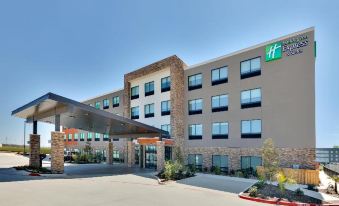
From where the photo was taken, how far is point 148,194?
16469 millimetres

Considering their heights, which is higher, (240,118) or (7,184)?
(240,118)

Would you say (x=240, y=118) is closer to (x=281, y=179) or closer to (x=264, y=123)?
(x=264, y=123)

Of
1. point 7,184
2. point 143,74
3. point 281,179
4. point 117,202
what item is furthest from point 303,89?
point 7,184

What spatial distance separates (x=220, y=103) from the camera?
2927cm

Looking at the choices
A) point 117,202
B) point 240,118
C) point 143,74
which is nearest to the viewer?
point 117,202

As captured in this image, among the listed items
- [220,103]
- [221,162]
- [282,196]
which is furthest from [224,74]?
[282,196]

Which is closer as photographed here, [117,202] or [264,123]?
[117,202]

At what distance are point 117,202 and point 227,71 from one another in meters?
19.4

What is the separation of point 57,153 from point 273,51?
894 inches

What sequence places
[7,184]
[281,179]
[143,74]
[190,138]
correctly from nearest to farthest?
[281,179], [7,184], [190,138], [143,74]

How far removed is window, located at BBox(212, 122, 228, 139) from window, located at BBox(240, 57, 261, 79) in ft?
18.6

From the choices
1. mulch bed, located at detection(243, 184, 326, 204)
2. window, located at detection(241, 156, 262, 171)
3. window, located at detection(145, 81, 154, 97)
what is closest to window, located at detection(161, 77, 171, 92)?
window, located at detection(145, 81, 154, 97)

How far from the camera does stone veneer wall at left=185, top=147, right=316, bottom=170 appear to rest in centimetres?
2266

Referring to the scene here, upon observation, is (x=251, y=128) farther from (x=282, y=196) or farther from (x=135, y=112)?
(x=135, y=112)
